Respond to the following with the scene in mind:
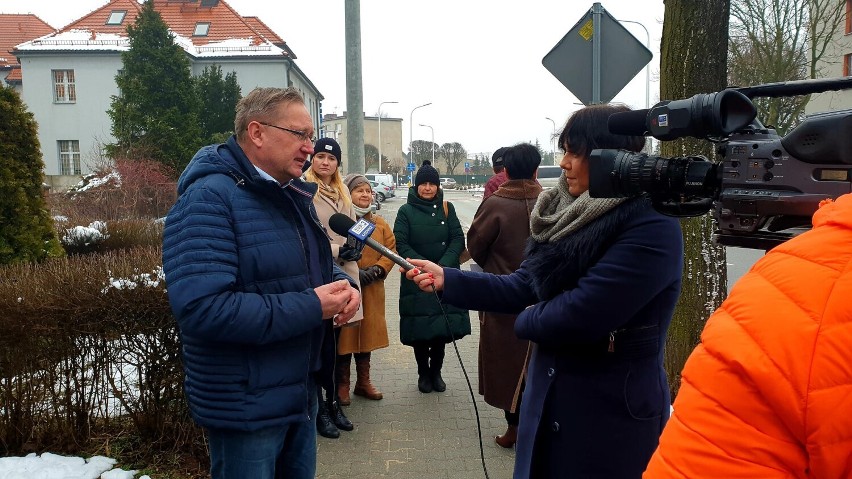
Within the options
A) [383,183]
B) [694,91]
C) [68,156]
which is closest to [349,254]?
[694,91]

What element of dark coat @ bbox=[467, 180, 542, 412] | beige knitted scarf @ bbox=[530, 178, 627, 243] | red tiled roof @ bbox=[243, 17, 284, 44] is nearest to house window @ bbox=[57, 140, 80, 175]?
red tiled roof @ bbox=[243, 17, 284, 44]

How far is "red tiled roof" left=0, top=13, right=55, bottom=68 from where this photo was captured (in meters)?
44.1

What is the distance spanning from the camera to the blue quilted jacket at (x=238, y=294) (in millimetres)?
2133

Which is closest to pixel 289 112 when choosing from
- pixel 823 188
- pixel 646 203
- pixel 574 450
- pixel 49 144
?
pixel 646 203

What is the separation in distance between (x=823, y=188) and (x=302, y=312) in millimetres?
1706

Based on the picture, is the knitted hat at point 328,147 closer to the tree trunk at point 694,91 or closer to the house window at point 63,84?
the tree trunk at point 694,91

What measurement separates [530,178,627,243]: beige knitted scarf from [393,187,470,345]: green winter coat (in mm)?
2779

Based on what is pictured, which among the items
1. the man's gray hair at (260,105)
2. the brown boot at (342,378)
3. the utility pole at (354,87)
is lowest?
the brown boot at (342,378)

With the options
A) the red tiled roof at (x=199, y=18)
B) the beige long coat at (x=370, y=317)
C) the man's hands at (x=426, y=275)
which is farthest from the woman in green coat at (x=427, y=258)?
the red tiled roof at (x=199, y=18)

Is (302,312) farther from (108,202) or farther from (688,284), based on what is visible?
(108,202)

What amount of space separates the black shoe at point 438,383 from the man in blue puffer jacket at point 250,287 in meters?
2.91

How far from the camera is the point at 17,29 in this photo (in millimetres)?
44719

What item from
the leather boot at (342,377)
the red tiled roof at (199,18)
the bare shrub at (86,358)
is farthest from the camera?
the red tiled roof at (199,18)

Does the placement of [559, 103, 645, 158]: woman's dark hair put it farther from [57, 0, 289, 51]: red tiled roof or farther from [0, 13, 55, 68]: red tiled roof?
[0, 13, 55, 68]: red tiled roof
